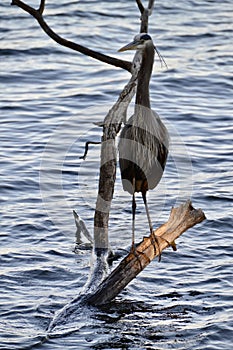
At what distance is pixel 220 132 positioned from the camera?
10.9 metres

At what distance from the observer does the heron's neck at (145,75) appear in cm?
645

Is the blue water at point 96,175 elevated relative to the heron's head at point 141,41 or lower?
lower

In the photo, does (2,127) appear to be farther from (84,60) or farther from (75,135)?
(84,60)

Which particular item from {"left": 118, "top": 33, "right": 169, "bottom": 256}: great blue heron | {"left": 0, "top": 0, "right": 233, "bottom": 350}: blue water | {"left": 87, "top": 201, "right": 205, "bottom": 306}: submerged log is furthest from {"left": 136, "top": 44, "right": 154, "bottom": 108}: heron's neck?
{"left": 0, "top": 0, "right": 233, "bottom": 350}: blue water

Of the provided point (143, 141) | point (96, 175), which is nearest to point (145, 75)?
point (143, 141)

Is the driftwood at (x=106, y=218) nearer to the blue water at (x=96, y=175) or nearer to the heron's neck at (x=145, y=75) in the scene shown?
the heron's neck at (x=145, y=75)

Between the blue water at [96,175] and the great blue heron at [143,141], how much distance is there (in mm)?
762

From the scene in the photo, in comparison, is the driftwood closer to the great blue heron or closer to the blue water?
the great blue heron

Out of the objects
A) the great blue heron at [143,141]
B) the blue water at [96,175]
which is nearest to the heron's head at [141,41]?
the great blue heron at [143,141]

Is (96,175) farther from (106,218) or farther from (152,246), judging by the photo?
(152,246)

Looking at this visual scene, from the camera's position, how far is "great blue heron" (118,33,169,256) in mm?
6477

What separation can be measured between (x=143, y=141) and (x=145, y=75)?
0.52 meters

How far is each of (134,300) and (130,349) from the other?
0.79 m

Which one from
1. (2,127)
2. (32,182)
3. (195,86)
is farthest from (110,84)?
(32,182)
